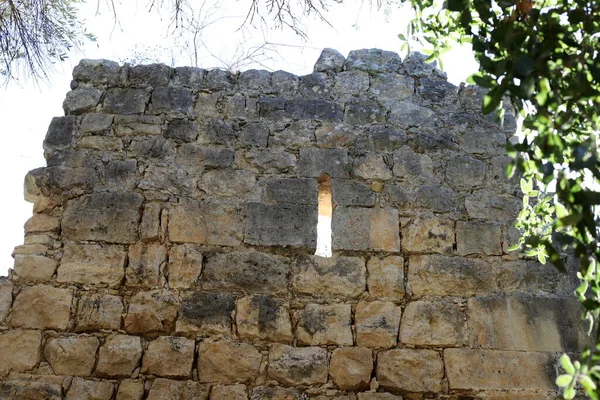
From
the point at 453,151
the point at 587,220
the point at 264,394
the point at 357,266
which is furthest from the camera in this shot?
the point at 453,151

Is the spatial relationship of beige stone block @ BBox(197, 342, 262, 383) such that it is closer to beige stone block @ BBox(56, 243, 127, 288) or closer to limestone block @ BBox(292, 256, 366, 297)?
limestone block @ BBox(292, 256, 366, 297)

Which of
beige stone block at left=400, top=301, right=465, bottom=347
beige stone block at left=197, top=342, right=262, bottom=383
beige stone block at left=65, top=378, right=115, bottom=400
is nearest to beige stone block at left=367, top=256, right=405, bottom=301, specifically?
beige stone block at left=400, top=301, right=465, bottom=347

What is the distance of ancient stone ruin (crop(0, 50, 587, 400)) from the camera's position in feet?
11.7

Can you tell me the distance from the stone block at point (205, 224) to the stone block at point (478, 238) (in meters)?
1.30

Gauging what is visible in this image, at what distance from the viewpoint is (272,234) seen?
385cm

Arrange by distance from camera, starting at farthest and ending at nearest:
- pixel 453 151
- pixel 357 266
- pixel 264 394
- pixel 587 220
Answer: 1. pixel 453 151
2. pixel 357 266
3. pixel 264 394
4. pixel 587 220

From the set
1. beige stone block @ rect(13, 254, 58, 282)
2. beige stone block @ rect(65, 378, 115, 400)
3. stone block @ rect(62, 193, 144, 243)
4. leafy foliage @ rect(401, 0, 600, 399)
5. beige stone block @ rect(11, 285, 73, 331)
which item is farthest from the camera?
stone block @ rect(62, 193, 144, 243)

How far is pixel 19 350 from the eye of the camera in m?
3.56

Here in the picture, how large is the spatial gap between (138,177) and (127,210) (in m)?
0.23

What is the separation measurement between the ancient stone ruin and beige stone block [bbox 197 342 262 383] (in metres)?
0.01

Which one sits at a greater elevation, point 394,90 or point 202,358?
point 394,90

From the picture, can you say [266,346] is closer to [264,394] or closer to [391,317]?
[264,394]

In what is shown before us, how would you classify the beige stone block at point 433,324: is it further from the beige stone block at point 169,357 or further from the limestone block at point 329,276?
the beige stone block at point 169,357

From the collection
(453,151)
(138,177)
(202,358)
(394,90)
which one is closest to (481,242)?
(453,151)
